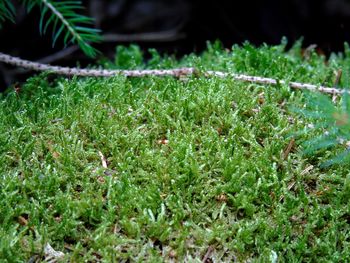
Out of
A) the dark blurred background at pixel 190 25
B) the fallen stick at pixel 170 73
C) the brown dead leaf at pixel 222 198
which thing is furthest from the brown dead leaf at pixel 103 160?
the dark blurred background at pixel 190 25

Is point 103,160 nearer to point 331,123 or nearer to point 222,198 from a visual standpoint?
point 222,198

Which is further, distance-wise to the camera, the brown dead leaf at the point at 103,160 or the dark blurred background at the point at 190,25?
the dark blurred background at the point at 190,25

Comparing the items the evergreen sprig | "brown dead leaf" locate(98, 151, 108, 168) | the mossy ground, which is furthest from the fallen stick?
"brown dead leaf" locate(98, 151, 108, 168)

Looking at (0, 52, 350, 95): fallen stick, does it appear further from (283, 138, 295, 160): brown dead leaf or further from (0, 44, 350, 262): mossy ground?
(283, 138, 295, 160): brown dead leaf

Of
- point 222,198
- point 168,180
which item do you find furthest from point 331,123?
point 168,180

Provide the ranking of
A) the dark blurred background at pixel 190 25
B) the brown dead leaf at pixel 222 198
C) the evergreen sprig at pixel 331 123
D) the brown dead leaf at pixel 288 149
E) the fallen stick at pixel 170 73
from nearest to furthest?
the evergreen sprig at pixel 331 123, the brown dead leaf at pixel 222 198, the brown dead leaf at pixel 288 149, the fallen stick at pixel 170 73, the dark blurred background at pixel 190 25

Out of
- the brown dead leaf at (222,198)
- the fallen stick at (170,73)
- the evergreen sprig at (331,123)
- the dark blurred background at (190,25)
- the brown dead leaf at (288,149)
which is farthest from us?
the dark blurred background at (190,25)

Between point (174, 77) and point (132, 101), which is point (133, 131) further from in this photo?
point (174, 77)

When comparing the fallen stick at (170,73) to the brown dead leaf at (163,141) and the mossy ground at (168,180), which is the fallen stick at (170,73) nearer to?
the mossy ground at (168,180)

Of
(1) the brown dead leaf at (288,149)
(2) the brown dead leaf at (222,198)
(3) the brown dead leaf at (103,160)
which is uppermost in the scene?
(3) the brown dead leaf at (103,160)
